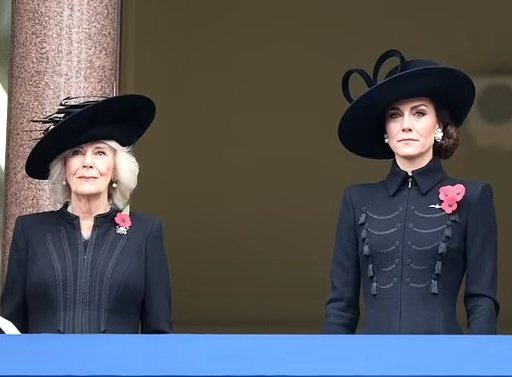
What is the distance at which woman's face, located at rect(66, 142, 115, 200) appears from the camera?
4.35 metres

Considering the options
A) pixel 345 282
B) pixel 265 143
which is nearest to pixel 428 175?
pixel 345 282

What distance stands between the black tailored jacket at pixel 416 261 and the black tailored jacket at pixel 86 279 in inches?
25.7

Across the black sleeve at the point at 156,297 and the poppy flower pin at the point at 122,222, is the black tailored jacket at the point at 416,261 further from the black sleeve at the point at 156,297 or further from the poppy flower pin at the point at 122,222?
the poppy flower pin at the point at 122,222

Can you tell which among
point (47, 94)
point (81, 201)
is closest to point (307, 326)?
point (47, 94)

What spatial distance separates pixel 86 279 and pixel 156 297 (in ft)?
0.78

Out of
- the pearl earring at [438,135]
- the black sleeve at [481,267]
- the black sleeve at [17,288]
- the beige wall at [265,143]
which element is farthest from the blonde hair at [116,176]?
the beige wall at [265,143]

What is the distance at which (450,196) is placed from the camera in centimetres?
405

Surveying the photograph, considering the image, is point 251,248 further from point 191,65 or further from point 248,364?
point 248,364

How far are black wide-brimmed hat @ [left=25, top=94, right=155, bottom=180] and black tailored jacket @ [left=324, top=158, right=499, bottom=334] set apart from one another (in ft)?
2.91

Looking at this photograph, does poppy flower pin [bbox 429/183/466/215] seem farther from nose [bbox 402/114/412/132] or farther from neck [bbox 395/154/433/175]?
nose [bbox 402/114/412/132]

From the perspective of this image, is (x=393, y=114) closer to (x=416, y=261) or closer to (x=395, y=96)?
(x=395, y=96)

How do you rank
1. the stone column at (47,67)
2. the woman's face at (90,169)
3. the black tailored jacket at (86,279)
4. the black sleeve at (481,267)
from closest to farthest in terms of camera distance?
the black sleeve at (481,267)
the black tailored jacket at (86,279)
the woman's face at (90,169)
the stone column at (47,67)

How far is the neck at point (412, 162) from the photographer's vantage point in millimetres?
4090

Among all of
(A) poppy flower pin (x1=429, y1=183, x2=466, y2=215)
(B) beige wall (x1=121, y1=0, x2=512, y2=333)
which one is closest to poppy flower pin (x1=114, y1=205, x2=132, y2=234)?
(A) poppy flower pin (x1=429, y1=183, x2=466, y2=215)
